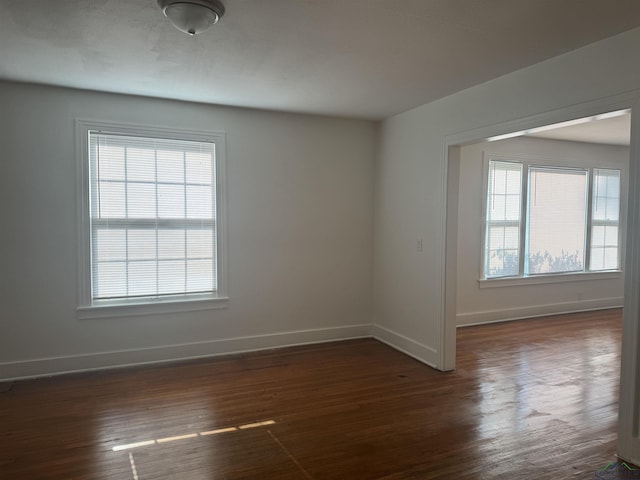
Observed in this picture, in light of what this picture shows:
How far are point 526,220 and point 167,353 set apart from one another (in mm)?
5004

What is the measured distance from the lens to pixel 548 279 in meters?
6.21

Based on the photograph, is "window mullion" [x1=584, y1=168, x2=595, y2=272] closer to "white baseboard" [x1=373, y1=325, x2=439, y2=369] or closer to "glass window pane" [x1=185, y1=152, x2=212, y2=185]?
"white baseboard" [x1=373, y1=325, x2=439, y2=369]

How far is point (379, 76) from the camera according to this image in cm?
333

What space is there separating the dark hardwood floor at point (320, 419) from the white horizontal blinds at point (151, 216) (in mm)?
839

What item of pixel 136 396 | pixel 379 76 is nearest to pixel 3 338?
pixel 136 396

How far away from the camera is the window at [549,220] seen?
5832 millimetres

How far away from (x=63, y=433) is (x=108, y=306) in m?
1.37

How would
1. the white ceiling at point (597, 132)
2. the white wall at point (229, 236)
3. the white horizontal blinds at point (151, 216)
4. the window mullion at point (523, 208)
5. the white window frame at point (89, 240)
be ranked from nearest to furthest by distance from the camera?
1. the white wall at point (229, 236)
2. the white window frame at point (89, 240)
3. the white horizontal blinds at point (151, 216)
4. the white ceiling at point (597, 132)
5. the window mullion at point (523, 208)

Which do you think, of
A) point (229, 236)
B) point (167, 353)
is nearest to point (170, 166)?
point (229, 236)

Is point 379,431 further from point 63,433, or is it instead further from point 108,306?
point 108,306

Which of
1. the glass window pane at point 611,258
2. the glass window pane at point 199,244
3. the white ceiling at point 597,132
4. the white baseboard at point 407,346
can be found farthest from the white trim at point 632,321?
the glass window pane at point 611,258

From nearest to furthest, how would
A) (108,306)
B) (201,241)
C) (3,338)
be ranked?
(3,338) → (108,306) → (201,241)

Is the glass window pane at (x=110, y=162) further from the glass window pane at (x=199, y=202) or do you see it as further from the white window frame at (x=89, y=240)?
the glass window pane at (x=199, y=202)

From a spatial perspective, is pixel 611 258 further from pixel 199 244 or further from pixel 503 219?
pixel 199 244
